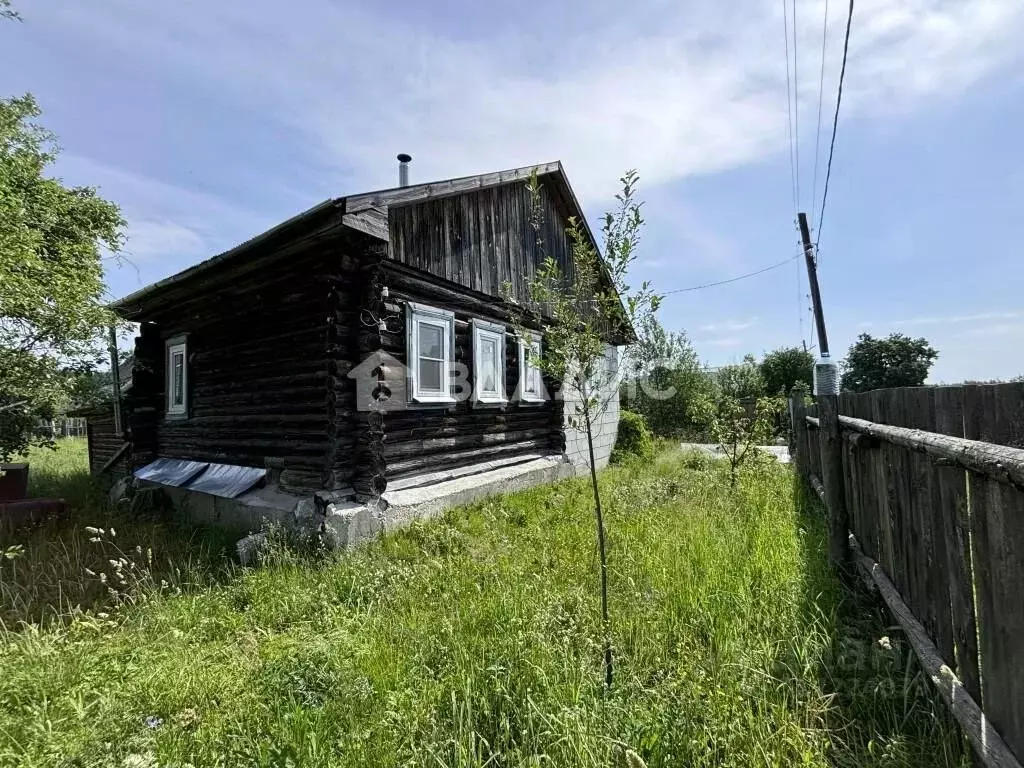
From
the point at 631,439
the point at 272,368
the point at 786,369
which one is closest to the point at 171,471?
the point at 272,368

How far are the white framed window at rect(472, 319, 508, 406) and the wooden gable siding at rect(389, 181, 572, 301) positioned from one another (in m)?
0.69

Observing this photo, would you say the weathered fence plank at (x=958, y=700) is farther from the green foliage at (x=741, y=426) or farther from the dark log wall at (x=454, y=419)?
the green foliage at (x=741, y=426)

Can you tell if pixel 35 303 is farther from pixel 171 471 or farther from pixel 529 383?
pixel 529 383

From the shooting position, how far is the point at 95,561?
5.23m

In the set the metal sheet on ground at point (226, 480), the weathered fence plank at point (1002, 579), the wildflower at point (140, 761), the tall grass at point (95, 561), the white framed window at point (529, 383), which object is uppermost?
the white framed window at point (529, 383)

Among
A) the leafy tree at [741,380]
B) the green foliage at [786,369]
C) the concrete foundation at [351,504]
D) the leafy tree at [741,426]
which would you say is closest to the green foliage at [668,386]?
the leafy tree at [741,380]

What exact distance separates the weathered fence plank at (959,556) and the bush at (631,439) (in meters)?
11.1

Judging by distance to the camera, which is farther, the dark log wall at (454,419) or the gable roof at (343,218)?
the dark log wall at (454,419)

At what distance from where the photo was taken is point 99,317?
6.69m

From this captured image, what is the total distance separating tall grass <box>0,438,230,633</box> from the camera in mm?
4188

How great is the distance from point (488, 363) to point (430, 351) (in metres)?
1.34

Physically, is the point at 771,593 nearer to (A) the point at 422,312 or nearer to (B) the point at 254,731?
(B) the point at 254,731

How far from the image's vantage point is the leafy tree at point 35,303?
5.33 metres

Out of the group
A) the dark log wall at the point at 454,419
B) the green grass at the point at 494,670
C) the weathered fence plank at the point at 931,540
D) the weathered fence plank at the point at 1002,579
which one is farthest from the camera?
the dark log wall at the point at 454,419
